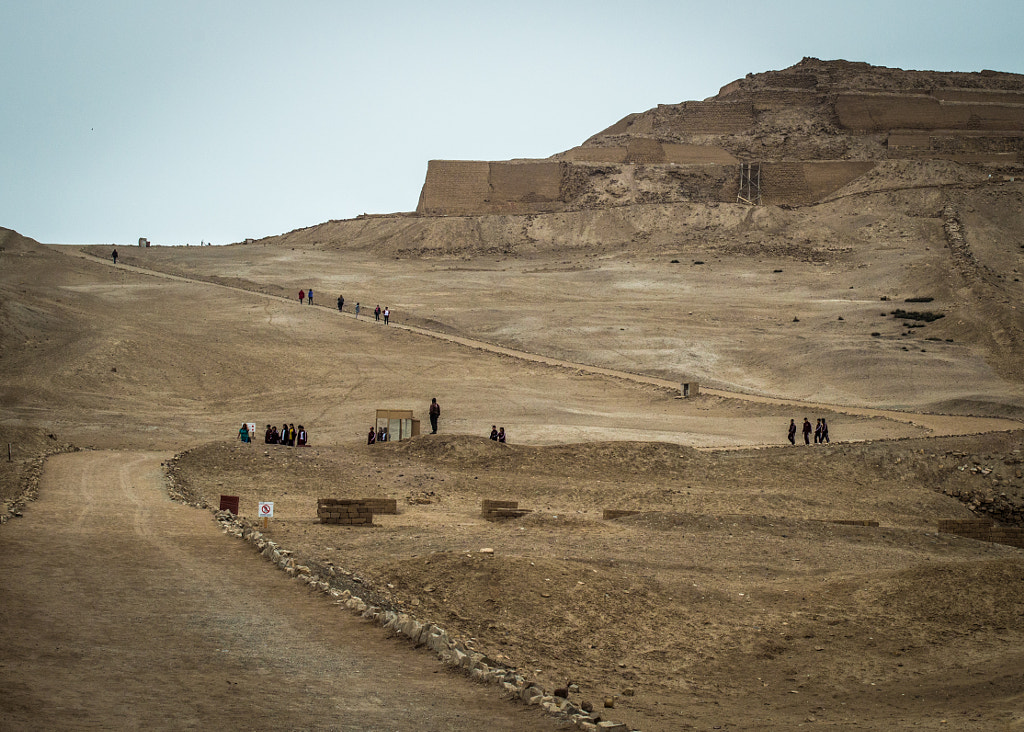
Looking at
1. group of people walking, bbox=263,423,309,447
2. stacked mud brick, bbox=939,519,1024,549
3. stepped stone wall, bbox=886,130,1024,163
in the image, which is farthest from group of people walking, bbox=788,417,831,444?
stepped stone wall, bbox=886,130,1024,163

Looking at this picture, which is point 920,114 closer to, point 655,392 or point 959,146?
point 959,146

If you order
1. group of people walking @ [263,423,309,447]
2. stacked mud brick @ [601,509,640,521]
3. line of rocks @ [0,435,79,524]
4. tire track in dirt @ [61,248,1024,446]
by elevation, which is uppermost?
tire track in dirt @ [61,248,1024,446]

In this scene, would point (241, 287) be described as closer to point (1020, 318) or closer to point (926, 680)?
point (1020, 318)

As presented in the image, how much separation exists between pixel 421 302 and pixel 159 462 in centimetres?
3177

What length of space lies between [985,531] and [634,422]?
14.3 m

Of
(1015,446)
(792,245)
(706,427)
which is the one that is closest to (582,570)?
(1015,446)

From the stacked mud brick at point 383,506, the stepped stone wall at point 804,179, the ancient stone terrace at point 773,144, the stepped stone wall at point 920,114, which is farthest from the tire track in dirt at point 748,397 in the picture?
the stepped stone wall at point 920,114

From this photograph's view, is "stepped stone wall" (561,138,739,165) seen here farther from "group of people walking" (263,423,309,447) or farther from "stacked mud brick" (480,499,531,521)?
"stacked mud brick" (480,499,531,521)

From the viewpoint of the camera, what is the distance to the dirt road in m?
6.90

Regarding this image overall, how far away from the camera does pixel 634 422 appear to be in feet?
104

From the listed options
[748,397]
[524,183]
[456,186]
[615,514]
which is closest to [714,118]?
[524,183]

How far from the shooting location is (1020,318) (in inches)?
1713

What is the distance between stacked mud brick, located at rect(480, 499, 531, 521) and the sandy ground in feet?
3.04

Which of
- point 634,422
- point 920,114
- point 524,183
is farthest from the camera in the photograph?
point 920,114
